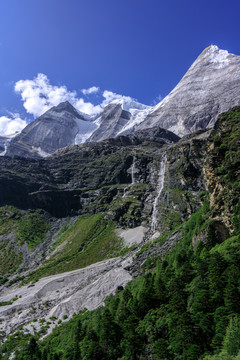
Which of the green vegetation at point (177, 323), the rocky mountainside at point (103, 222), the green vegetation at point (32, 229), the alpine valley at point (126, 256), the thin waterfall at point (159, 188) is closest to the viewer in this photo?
the green vegetation at point (177, 323)

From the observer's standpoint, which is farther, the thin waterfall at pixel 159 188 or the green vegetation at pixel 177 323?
the thin waterfall at pixel 159 188

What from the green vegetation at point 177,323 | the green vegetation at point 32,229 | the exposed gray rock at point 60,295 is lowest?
the green vegetation at point 177,323

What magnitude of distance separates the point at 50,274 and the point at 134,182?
9314 cm

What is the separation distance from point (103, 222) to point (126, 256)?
45308mm

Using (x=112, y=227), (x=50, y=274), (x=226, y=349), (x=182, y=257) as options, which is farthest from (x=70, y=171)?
(x=226, y=349)

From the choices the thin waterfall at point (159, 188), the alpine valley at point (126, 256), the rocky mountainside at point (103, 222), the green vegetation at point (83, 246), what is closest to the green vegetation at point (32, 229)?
the rocky mountainside at point (103, 222)

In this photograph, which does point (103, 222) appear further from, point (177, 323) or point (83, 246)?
point (177, 323)

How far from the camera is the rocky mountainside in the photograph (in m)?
50.4

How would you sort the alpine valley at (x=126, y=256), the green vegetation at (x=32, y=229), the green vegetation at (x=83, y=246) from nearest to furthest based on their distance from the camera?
the alpine valley at (x=126, y=256), the green vegetation at (x=83, y=246), the green vegetation at (x=32, y=229)

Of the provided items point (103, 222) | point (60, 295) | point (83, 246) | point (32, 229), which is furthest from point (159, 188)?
point (60, 295)

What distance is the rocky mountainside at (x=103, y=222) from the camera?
165ft

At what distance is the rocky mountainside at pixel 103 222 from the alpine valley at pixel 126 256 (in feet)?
1.53

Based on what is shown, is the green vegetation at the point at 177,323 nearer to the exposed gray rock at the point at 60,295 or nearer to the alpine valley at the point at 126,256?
the alpine valley at the point at 126,256

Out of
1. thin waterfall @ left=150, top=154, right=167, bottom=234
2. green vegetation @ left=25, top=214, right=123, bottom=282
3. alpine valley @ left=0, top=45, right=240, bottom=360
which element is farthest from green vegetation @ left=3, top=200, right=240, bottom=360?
thin waterfall @ left=150, top=154, right=167, bottom=234
